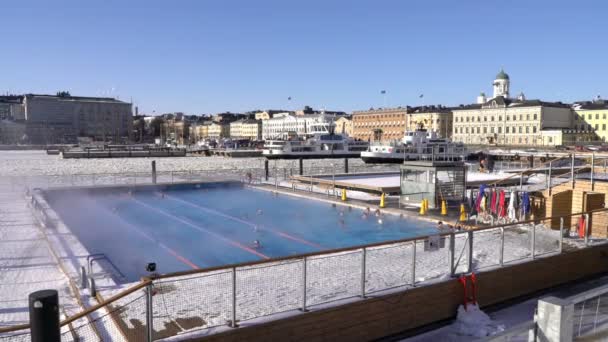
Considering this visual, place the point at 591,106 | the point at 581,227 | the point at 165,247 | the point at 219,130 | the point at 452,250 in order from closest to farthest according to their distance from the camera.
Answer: the point at 452,250, the point at 581,227, the point at 165,247, the point at 591,106, the point at 219,130

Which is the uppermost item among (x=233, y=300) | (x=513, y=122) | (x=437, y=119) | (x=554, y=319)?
(x=437, y=119)

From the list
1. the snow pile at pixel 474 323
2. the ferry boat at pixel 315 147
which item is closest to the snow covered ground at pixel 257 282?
the snow pile at pixel 474 323

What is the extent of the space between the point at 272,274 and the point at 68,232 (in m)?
9.99

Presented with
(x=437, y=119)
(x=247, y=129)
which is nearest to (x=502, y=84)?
(x=437, y=119)

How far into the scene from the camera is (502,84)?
5738 inches

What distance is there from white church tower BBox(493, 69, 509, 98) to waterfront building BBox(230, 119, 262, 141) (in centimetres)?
8170

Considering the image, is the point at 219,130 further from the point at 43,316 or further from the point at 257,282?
the point at 43,316

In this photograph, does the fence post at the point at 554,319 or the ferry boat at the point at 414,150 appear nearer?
the fence post at the point at 554,319

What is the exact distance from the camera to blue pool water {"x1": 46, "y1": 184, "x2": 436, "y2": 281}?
15922 millimetres

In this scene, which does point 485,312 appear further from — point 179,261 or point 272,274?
point 179,261

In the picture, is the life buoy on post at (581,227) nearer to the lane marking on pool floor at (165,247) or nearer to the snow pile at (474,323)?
the snow pile at (474,323)

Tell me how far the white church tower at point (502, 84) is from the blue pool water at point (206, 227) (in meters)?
134

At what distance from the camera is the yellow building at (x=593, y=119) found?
104875 millimetres

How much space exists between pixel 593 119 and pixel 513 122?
16163 mm
